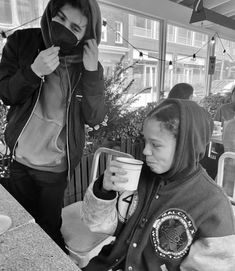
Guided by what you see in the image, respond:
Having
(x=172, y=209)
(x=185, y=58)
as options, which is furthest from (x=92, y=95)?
(x=185, y=58)

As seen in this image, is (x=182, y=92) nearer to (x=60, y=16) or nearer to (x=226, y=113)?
(x=226, y=113)

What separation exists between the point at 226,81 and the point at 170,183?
622 cm

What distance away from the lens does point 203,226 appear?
A: 76 cm

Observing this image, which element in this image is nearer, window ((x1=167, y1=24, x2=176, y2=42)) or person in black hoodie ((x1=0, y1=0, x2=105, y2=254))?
person in black hoodie ((x1=0, y1=0, x2=105, y2=254))

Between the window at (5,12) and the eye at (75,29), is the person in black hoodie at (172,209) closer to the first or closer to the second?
the eye at (75,29)

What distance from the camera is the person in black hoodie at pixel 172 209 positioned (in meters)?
0.74

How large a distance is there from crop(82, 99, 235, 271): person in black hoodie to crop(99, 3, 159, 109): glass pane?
7.24 ft

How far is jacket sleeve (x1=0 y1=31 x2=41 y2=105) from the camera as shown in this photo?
94 cm

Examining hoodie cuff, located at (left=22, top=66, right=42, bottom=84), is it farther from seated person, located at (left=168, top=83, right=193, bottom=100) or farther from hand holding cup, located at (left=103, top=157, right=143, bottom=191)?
seated person, located at (left=168, top=83, right=193, bottom=100)

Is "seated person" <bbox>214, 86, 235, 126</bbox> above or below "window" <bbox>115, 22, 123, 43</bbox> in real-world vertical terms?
below

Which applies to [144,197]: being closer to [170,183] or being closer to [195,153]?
[170,183]

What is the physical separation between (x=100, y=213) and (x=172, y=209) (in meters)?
0.26

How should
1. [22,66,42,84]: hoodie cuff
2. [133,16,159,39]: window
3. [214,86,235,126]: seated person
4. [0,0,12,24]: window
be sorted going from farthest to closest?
1. [133,16,159,39]: window
2. [214,86,235,126]: seated person
3. [0,0,12,24]: window
4. [22,66,42,84]: hoodie cuff

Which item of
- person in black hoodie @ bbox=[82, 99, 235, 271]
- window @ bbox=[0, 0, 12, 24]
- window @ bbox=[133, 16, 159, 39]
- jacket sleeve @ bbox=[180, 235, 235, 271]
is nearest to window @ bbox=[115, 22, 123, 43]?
window @ bbox=[133, 16, 159, 39]
